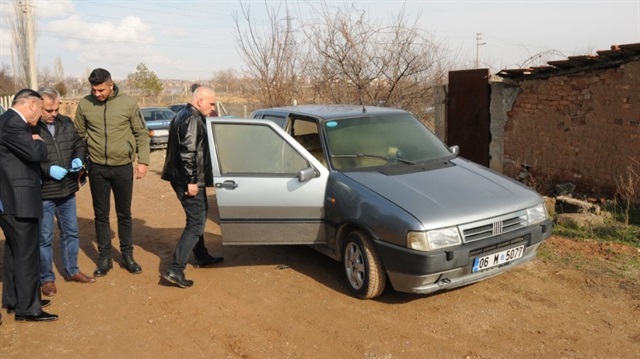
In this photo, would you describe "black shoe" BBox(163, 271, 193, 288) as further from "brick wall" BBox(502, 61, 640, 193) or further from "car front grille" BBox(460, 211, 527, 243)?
"brick wall" BBox(502, 61, 640, 193)

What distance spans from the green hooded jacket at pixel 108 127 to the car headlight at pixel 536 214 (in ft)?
12.0

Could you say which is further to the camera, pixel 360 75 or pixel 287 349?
pixel 360 75

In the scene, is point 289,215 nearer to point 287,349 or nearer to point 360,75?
point 287,349

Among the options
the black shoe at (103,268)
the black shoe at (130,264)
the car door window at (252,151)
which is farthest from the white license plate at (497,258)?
the black shoe at (103,268)

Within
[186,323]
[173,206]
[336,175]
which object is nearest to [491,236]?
[336,175]

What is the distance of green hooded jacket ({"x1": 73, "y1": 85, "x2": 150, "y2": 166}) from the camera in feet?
16.8

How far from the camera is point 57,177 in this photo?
4.59m

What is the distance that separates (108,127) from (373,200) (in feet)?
8.85

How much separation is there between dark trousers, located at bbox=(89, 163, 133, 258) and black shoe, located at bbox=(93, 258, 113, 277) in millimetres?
51

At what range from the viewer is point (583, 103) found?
28.1 feet

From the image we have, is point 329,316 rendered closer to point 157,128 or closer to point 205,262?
point 205,262

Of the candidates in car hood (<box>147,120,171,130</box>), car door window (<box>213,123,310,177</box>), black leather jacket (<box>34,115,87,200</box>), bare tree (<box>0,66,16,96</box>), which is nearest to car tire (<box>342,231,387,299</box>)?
car door window (<box>213,123,310,177</box>)

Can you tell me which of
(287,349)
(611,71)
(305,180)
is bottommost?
(287,349)

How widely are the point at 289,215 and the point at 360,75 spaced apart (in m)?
8.07
